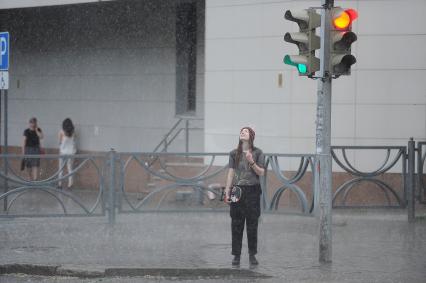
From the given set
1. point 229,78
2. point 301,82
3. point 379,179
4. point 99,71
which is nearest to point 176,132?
point 99,71

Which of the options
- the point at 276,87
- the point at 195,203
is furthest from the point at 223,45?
the point at 195,203

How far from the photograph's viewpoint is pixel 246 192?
11281 millimetres

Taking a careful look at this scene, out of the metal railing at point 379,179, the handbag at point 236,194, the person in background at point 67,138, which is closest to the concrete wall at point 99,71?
the person in background at point 67,138

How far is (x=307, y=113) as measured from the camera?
17.8 metres

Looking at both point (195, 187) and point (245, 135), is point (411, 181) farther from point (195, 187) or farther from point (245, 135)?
point (245, 135)

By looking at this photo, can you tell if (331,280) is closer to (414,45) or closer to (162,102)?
(414,45)

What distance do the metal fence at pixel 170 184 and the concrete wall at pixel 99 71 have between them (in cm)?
568

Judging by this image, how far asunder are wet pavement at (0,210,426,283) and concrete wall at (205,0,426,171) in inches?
74.7

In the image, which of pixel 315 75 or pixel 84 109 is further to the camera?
pixel 84 109

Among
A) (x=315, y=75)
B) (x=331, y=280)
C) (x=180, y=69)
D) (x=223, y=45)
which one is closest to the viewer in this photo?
(x=331, y=280)

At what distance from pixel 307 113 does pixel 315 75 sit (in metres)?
6.31

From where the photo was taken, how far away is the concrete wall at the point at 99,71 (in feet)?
73.8

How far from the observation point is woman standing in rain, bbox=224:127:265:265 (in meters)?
11.2

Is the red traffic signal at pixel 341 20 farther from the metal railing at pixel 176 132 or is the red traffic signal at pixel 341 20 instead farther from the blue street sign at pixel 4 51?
the metal railing at pixel 176 132
